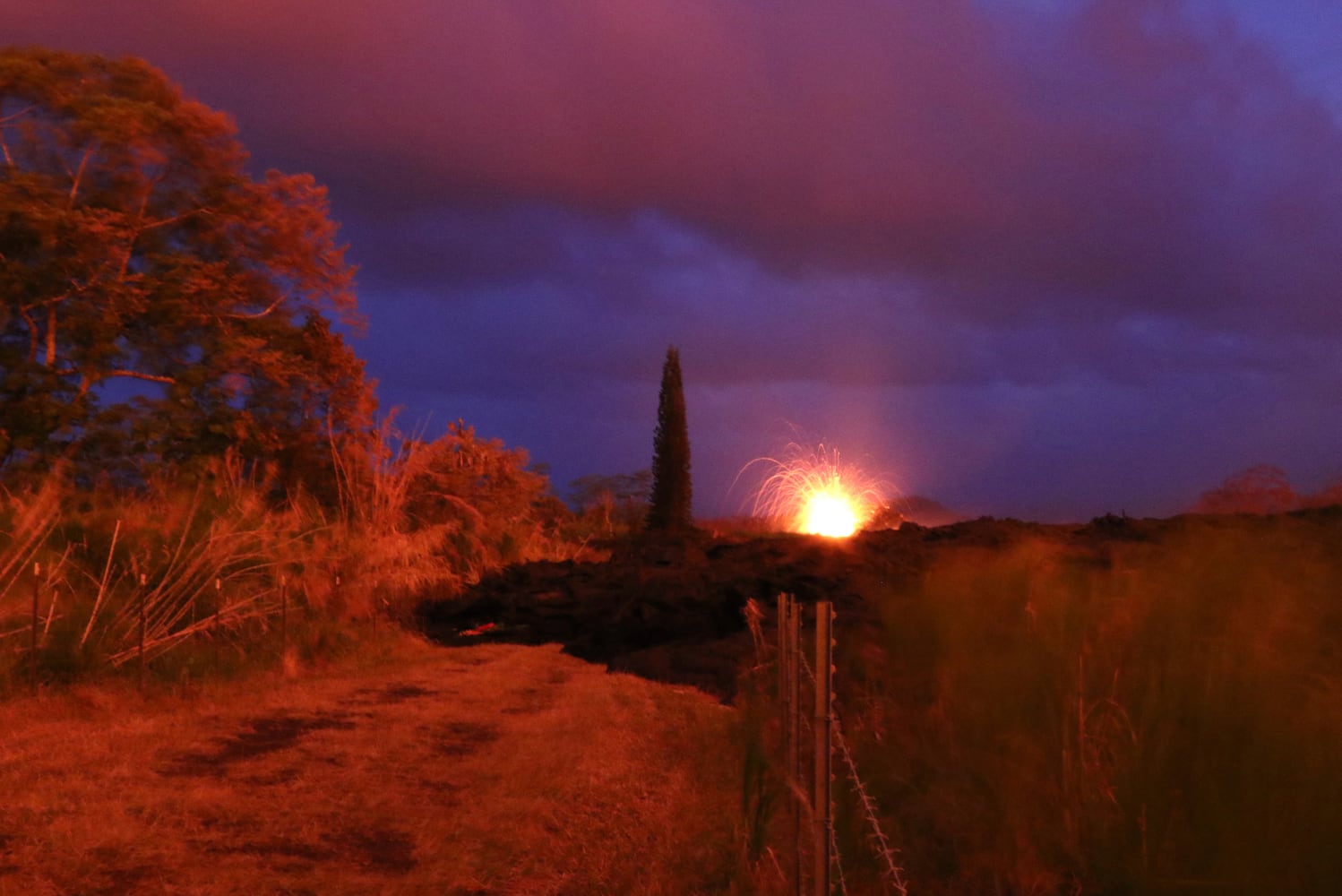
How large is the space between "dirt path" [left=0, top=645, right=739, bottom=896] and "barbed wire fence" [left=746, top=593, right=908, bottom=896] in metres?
0.69

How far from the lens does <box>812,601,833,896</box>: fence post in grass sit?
324cm

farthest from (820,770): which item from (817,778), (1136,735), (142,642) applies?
(142,642)

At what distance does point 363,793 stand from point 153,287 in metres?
13.6

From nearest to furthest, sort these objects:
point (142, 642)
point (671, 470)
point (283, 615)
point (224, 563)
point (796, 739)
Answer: point (796, 739)
point (142, 642)
point (224, 563)
point (283, 615)
point (671, 470)

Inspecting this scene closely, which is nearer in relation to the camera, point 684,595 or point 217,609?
point 217,609

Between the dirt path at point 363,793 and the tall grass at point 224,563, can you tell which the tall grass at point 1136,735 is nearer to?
the dirt path at point 363,793

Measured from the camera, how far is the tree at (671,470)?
2939 centimetres

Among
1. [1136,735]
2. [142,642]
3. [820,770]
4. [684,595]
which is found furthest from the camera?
[684,595]

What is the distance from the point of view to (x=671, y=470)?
29500 millimetres

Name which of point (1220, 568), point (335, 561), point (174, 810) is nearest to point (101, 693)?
point (174, 810)

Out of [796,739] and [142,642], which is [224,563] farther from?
[796,739]

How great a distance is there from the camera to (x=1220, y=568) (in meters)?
5.10

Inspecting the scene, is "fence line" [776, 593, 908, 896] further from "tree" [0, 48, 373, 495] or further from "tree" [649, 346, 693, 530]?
"tree" [649, 346, 693, 530]

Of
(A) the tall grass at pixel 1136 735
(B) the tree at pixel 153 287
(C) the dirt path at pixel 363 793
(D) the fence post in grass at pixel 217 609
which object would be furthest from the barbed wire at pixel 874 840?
(B) the tree at pixel 153 287
